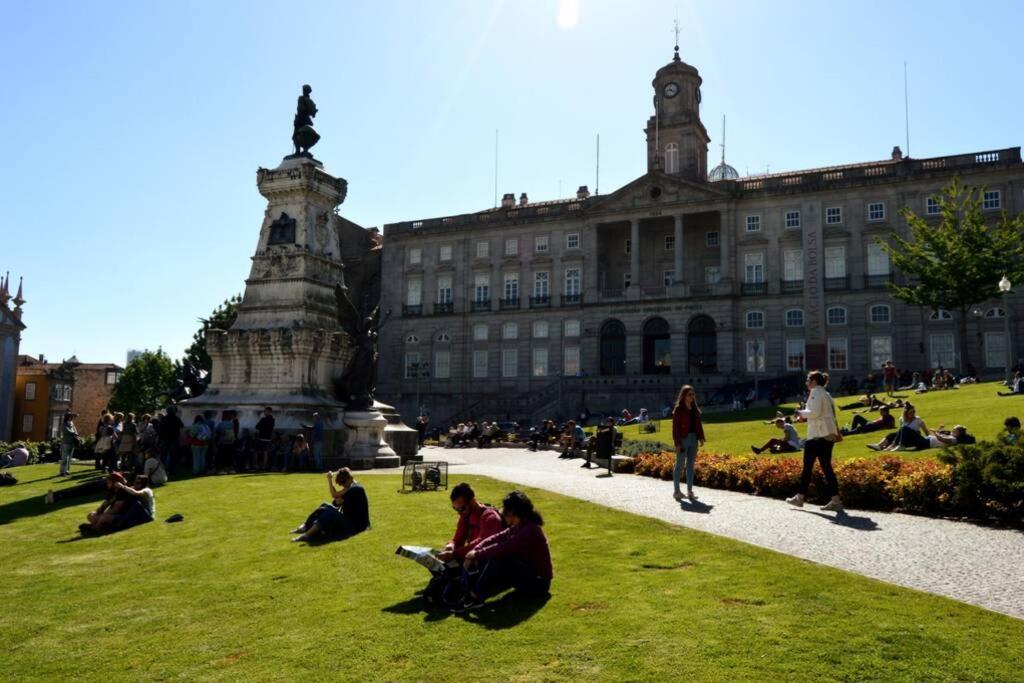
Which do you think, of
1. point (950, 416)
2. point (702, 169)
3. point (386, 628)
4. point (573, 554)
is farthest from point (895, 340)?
point (386, 628)

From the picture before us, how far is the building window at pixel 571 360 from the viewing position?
58.3 metres

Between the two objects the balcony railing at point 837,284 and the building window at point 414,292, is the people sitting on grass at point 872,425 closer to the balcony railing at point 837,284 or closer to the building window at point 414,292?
the balcony railing at point 837,284

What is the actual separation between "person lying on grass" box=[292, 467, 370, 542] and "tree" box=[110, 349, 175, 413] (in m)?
69.1

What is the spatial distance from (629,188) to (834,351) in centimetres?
1899

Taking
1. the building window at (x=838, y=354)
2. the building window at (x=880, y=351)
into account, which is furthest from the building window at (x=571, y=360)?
the building window at (x=880, y=351)

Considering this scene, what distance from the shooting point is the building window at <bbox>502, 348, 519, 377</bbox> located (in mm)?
60625


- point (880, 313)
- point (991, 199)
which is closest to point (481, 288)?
point (880, 313)

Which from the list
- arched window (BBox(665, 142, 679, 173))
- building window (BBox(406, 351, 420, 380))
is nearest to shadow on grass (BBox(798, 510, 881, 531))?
arched window (BBox(665, 142, 679, 173))

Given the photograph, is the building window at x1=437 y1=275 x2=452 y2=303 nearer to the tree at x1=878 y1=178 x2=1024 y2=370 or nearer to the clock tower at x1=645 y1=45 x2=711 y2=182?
the clock tower at x1=645 y1=45 x2=711 y2=182

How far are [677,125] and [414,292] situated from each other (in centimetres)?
2592

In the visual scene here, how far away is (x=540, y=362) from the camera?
196 feet

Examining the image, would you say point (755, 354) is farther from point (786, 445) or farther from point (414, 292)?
point (786, 445)

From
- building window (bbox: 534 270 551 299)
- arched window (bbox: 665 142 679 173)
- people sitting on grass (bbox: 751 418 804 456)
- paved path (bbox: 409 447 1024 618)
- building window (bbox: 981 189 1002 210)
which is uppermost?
arched window (bbox: 665 142 679 173)

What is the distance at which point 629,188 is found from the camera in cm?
5769
